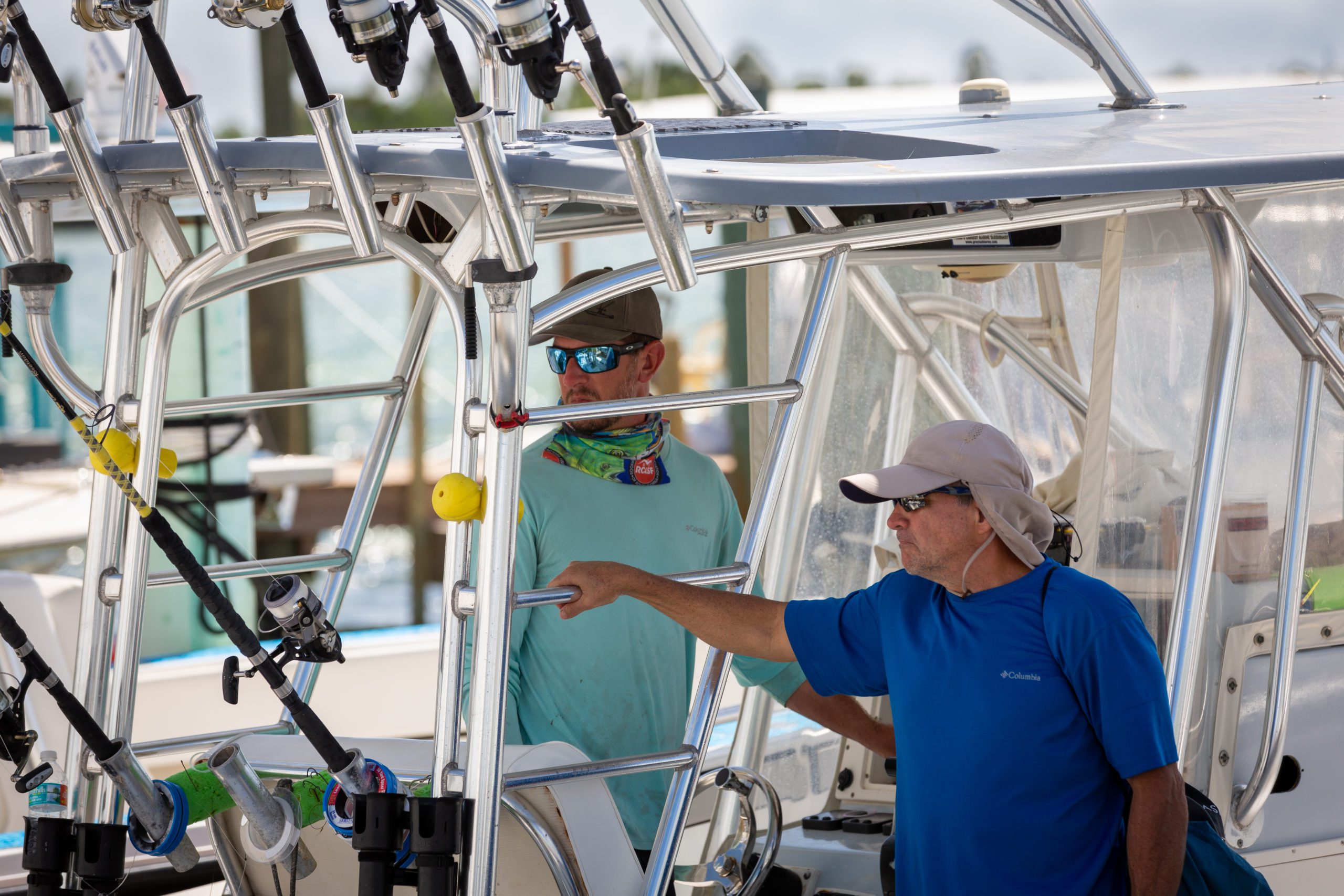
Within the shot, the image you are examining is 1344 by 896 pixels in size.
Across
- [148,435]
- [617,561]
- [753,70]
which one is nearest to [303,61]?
[148,435]

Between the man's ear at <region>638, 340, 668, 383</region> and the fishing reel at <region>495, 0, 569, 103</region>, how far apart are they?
1057 millimetres

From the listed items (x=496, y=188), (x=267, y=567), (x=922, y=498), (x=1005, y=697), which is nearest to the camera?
(x=496, y=188)

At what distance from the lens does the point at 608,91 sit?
1611 mm

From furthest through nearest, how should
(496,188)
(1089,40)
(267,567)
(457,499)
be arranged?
1. (1089,40)
2. (267,567)
3. (457,499)
4. (496,188)

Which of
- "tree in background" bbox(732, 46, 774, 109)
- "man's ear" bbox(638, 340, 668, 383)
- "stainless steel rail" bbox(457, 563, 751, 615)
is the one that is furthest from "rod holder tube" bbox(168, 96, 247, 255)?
"tree in background" bbox(732, 46, 774, 109)

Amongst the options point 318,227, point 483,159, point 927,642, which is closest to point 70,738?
point 318,227

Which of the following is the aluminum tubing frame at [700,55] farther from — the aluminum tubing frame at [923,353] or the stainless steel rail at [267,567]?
the stainless steel rail at [267,567]

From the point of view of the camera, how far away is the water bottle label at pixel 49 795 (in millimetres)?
2154

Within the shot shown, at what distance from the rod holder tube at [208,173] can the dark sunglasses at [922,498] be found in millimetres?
1026

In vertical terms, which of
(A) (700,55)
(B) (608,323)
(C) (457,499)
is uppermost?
(A) (700,55)

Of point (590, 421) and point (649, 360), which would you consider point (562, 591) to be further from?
point (649, 360)

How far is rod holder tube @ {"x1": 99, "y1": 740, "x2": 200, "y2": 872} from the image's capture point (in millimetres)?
2010

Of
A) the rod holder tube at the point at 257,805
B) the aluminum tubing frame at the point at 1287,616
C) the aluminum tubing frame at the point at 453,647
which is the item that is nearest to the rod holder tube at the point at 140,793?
the rod holder tube at the point at 257,805

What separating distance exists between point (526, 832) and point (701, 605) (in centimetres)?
46
